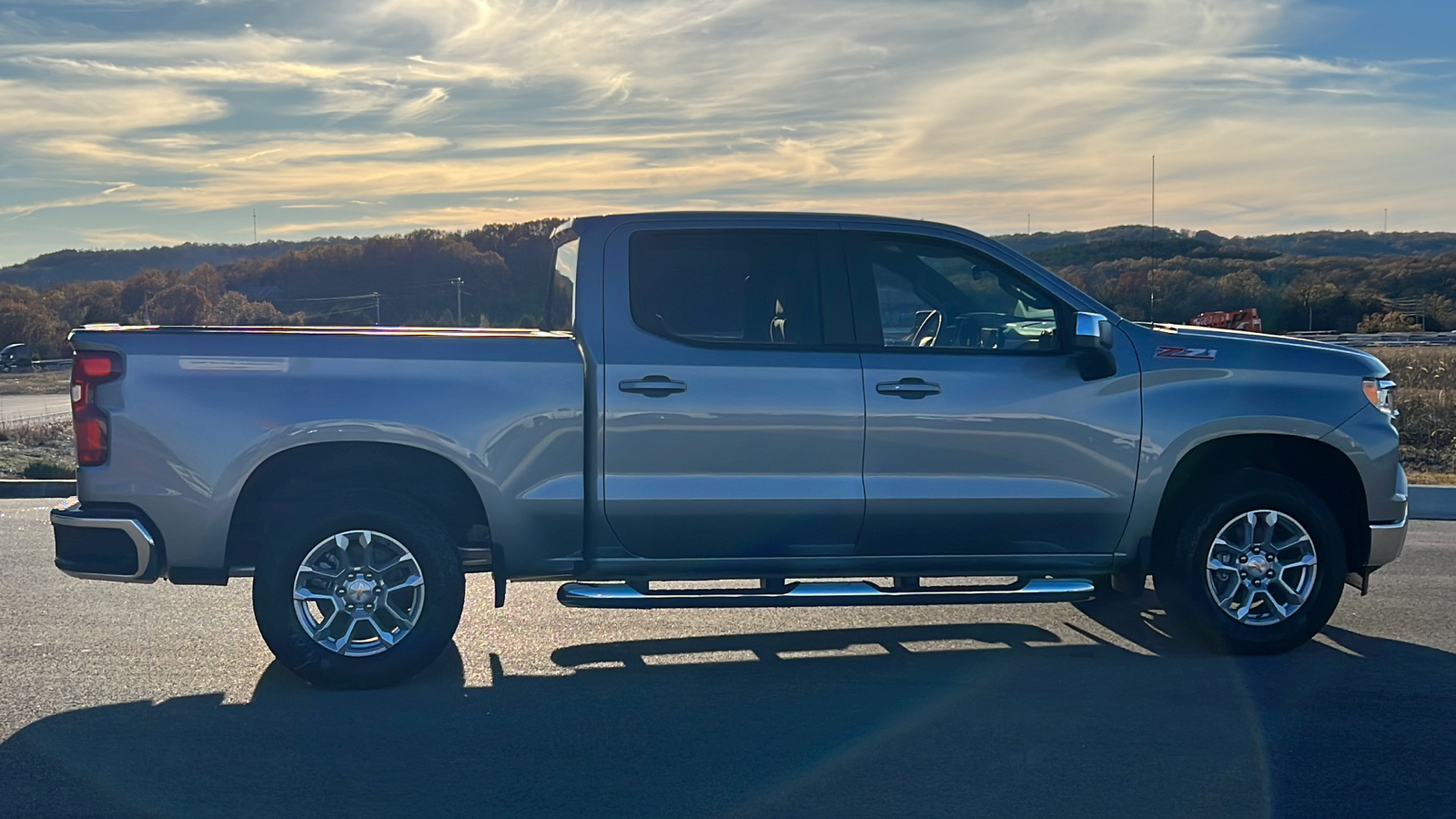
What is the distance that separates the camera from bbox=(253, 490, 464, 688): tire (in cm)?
571

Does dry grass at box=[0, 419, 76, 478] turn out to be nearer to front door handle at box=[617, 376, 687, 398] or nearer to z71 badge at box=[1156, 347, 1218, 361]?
front door handle at box=[617, 376, 687, 398]

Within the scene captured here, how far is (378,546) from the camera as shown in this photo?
586 cm

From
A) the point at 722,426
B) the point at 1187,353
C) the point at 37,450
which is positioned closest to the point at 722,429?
the point at 722,426

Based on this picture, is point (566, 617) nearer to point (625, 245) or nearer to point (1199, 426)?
point (625, 245)

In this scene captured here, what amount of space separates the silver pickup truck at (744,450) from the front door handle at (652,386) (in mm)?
12

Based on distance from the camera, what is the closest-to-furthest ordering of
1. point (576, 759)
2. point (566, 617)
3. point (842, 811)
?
point (842, 811), point (576, 759), point (566, 617)

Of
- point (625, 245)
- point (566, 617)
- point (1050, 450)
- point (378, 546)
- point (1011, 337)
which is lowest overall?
point (566, 617)

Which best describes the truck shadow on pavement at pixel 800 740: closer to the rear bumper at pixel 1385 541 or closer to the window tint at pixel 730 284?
the rear bumper at pixel 1385 541

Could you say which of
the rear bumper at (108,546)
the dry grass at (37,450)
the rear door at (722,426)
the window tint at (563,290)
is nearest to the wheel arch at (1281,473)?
the rear door at (722,426)

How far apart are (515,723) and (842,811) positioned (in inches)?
62.3

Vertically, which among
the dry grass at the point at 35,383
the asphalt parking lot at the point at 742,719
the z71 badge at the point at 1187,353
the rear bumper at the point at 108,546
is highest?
the z71 badge at the point at 1187,353

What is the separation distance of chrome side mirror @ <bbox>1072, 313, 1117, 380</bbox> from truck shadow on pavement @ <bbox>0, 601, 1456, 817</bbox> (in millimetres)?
1394

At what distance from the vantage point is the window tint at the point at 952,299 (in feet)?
20.8

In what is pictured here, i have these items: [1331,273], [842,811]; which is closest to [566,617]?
[842,811]
